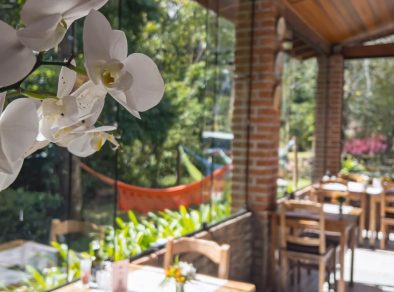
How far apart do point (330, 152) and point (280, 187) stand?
70cm

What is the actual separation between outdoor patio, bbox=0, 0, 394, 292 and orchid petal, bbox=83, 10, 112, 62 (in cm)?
138

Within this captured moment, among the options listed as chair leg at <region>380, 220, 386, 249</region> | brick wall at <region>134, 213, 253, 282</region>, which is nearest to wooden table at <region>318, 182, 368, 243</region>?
chair leg at <region>380, 220, 386, 249</region>

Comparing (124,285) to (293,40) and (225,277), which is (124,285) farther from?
(293,40)

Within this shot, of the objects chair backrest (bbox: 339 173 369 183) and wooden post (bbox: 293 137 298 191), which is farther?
wooden post (bbox: 293 137 298 191)

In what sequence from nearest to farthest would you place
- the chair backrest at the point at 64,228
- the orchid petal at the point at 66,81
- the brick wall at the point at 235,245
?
the orchid petal at the point at 66,81 → the chair backrest at the point at 64,228 → the brick wall at the point at 235,245

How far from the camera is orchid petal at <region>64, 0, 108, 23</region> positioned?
34 centimetres

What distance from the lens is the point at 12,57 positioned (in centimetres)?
31

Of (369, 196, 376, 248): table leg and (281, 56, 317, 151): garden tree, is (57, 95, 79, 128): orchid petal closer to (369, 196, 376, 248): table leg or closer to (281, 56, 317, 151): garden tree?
(369, 196, 376, 248): table leg

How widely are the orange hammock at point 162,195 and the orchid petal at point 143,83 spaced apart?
2847 millimetres

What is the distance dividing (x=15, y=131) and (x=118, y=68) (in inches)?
3.7

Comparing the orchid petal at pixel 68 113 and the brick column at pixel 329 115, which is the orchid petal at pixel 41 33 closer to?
the orchid petal at pixel 68 113

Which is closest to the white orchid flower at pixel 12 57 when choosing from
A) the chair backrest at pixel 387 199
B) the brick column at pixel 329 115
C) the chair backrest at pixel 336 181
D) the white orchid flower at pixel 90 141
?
the white orchid flower at pixel 90 141

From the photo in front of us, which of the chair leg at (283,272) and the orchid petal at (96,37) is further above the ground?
the orchid petal at (96,37)

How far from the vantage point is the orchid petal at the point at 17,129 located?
0.33 metres
